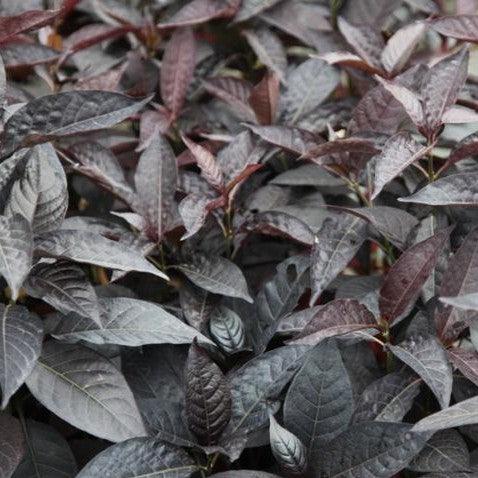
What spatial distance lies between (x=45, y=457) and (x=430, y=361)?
0.54 meters

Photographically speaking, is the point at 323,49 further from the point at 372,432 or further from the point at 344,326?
the point at 372,432

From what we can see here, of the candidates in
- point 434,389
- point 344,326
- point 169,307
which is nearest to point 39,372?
point 169,307

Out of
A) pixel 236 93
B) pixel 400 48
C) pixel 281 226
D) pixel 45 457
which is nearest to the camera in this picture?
pixel 45 457

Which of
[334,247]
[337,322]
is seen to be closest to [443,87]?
[334,247]

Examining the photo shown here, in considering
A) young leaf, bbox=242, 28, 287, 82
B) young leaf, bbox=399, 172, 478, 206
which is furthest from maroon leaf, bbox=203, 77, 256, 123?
young leaf, bbox=399, 172, 478, 206

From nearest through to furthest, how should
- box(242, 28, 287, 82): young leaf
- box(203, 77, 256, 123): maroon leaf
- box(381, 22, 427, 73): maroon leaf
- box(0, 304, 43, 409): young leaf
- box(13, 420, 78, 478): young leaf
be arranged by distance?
box(0, 304, 43, 409): young leaf → box(13, 420, 78, 478): young leaf → box(381, 22, 427, 73): maroon leaf → box(203, 77, 256, 123): maroon leaf → box(242, 28, 287, 82): young leaf

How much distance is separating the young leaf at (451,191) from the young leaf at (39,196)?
1.53ft

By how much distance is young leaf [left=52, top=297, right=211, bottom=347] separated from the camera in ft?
3.71

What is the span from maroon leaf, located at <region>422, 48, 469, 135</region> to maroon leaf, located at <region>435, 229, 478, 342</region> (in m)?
0.20

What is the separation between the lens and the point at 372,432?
1054 mm

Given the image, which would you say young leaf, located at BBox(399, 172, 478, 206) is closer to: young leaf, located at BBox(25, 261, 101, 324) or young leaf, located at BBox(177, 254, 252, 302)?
young leaf, located at BBox(177, 254, 252, 302)

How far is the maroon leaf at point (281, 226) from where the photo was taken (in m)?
1.31

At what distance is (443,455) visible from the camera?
3.63 feet

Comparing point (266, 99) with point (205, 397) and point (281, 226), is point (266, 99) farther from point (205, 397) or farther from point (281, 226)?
point (205, 397)
